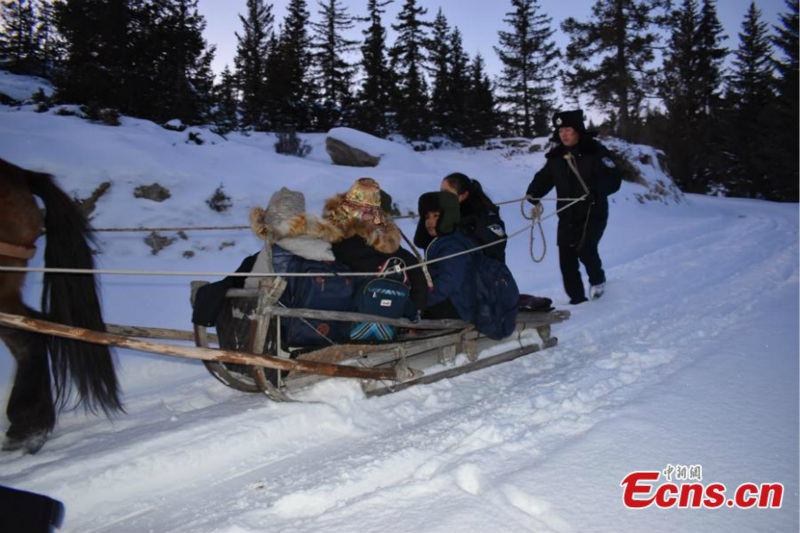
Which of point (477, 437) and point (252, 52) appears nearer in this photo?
point (477, 437)

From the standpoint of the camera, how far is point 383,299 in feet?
11.4

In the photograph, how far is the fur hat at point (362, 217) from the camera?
11.3ft

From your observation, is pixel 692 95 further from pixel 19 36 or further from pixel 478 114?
pixel 19 36

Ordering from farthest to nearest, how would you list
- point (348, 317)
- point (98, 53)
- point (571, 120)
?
point (98, 53) < point (571, 120) < point (348, 317)

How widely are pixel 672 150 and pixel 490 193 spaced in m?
18.2

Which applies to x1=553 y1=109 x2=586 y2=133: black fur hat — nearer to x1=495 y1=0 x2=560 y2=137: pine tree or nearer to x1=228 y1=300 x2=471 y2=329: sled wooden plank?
x1=228 y1=300 x2=471 y2=329: sled wooden plank

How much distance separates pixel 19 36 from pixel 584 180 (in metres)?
18.3

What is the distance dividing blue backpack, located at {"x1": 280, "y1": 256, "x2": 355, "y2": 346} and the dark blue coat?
773 mm

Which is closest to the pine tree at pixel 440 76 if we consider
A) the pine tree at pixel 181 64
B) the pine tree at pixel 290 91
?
the pine tree at pixel 290 91

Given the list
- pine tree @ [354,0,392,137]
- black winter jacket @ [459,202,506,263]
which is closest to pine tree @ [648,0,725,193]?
pine tree @ [354,0,392,137]

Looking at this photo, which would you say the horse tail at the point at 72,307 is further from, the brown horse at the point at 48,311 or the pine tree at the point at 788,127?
the pine tree at the point at 788,127

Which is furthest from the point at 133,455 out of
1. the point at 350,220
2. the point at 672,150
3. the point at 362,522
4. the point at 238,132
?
the point at 672,150

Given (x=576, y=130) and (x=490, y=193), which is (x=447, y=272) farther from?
(x=490, y=193)

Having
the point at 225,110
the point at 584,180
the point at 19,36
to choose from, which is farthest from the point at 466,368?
the point at 19,36
